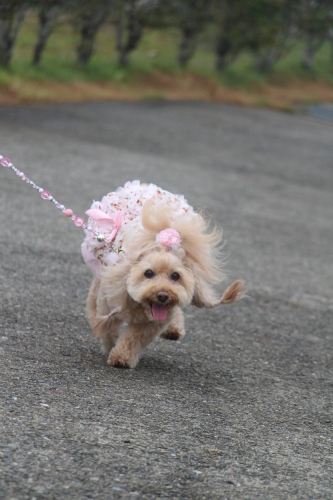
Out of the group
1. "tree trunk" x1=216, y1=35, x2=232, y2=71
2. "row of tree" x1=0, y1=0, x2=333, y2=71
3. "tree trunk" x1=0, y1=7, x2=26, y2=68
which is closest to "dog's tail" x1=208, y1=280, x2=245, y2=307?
"row of tree" x1=0, y1=0, x2=333, y2=71

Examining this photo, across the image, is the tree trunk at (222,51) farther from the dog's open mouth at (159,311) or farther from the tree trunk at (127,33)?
the dog's open mouth at (159,311)

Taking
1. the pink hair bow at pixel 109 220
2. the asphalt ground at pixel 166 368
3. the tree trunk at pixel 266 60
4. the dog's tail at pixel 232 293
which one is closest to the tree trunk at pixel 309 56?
the tree trunk at pixel 266 60

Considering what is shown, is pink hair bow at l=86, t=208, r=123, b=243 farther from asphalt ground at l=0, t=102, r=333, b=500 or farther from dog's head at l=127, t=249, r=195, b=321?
asphalt ground at l=0, t=102, r=333, b=500

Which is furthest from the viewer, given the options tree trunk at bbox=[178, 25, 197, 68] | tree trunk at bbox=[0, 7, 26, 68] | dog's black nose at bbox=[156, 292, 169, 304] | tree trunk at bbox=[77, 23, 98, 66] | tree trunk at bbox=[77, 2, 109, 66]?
tree trunk at bbox=[178, 25, 197, 68]

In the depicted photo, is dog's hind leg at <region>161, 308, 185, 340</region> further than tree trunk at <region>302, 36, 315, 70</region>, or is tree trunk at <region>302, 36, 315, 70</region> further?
→ tree trunk at <region>302, 36, 315, 70</region>

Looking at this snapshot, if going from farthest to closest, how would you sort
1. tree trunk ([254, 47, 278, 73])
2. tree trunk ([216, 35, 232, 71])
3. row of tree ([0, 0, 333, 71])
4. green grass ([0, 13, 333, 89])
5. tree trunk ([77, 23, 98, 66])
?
1. tree trunk ([254, 47, 278, 73])
2. tree trunk ([216, 35, 232, 71])
3. tree trunk ([77, 23, 98, 66])
4. green grass ([0, 13, 333, 89])
5. row of tree ([0, 0, 333, 71])

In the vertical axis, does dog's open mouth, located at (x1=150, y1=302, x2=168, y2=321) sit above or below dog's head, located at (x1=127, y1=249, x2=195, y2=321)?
below

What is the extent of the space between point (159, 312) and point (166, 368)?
649 millimetres

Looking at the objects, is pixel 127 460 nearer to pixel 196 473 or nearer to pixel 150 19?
pixel 196 473

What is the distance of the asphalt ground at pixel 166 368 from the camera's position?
10.4 feet

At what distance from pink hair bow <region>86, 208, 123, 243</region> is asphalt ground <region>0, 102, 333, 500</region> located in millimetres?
709

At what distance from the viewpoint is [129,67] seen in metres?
19.3

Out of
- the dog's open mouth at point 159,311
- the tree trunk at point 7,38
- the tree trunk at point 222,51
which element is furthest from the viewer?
the tree trunk at point 222,51

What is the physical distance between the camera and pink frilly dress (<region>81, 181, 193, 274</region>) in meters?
4.34
